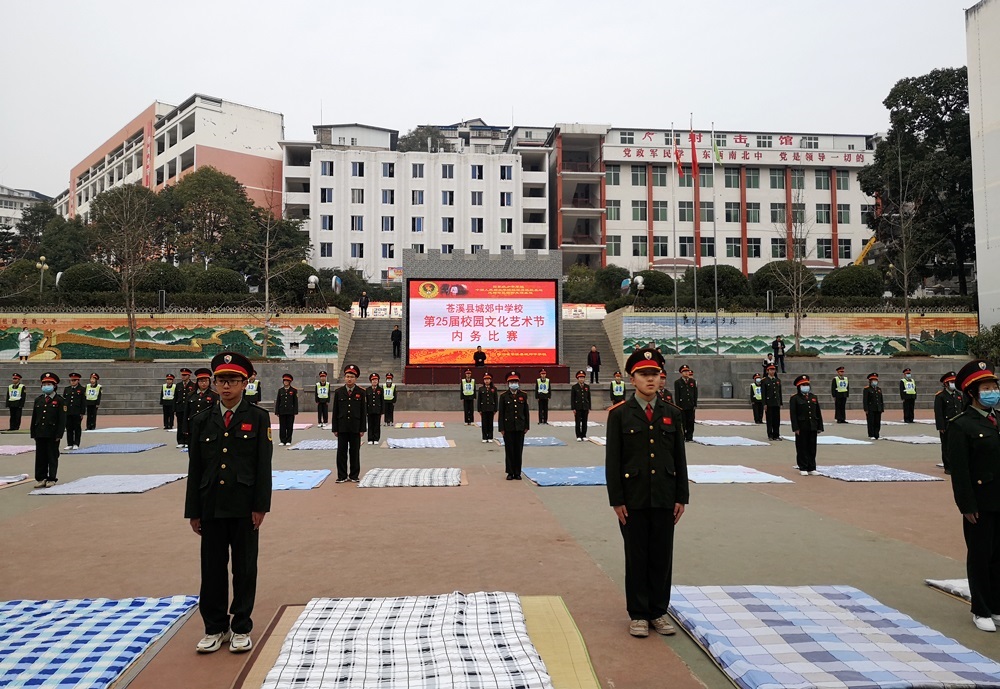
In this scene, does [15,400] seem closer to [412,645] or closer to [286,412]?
[286,412]

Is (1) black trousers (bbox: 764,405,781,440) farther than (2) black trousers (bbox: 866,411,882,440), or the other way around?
(1) black trousers (bbox: 764,405,781,440)

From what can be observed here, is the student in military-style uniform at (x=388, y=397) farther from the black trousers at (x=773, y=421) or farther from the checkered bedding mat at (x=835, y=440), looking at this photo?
the checkered bedding mat at (x=835, y=440)

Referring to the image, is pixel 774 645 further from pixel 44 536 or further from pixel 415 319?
pixel 415 319

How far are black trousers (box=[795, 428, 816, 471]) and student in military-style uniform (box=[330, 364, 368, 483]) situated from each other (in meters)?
6.78

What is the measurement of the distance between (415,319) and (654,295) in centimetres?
1434

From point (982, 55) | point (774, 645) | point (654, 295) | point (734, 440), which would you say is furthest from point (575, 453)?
point (982, 55)

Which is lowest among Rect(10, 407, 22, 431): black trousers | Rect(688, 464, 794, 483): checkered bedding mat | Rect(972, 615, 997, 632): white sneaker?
Rect(688, 464, 794, 483): checkered bedding mat

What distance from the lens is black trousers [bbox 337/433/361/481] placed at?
9.77m

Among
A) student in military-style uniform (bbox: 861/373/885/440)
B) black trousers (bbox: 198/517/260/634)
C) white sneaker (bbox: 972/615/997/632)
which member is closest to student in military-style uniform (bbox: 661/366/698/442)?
student in military-style uniform (bbox: 861/373/885/440)

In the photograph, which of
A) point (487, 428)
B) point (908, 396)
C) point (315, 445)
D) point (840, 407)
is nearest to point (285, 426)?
point (315, 445)

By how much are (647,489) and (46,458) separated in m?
9.06

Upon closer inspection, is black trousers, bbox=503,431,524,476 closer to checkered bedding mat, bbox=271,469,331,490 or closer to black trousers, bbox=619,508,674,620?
checkered bedding mat, bbox=271,469,331,490

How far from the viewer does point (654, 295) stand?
34.2 meters

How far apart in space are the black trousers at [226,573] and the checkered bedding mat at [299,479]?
5181 mm
